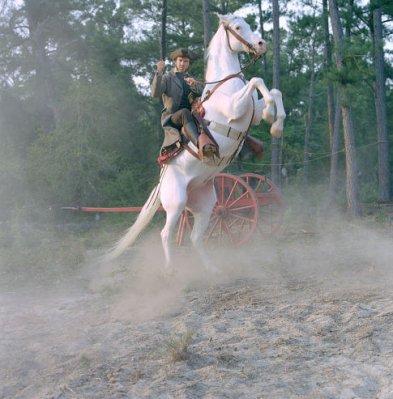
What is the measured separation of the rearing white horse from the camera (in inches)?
224

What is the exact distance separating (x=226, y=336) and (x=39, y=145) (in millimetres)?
11227

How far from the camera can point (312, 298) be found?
16.4ft

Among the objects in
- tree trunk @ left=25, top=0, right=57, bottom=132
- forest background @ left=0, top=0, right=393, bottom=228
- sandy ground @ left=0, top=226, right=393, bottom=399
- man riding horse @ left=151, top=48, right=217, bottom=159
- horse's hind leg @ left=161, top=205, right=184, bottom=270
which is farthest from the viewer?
tree trunk @ left=25, top=0, right=57, bottom=132

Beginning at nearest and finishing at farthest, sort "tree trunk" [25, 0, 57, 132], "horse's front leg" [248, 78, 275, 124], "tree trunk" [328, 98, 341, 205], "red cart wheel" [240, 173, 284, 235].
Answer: "horse's front leg" [248, 78, 275, 124]
"red cart wheel" [240, 173, 284, 235]
"tree trunk" [328, 98, 341, 205]
"tree trunk" [25, 0, 57, 132]

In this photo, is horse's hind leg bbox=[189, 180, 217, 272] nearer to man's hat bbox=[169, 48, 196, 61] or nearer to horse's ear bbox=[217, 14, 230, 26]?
man's hat bbox=[169, 48, 196, 61]

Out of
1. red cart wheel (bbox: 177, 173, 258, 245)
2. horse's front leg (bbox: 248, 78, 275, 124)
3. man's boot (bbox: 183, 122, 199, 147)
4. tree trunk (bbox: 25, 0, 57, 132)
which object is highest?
tree trunk (bbox: 25, 0, 57, 132)

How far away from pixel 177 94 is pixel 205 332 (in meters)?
3.20

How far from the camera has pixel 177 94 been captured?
6.44 m

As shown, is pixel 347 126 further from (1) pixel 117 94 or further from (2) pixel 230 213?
(1) pixel 117 94

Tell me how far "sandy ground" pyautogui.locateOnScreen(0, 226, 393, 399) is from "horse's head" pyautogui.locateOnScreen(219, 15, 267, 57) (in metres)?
2.49

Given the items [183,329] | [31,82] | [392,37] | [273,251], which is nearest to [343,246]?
[273,251]

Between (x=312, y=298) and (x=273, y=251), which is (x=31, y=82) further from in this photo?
(x=312, y=298)

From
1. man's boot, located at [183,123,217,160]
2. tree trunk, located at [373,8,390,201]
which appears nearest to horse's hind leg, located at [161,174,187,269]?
man's boot, located at [183,123,217,160]

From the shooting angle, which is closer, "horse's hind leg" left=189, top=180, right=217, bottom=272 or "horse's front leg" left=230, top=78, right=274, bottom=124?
"horse's front leg" left=230, top=78, right=274, bottom=124
